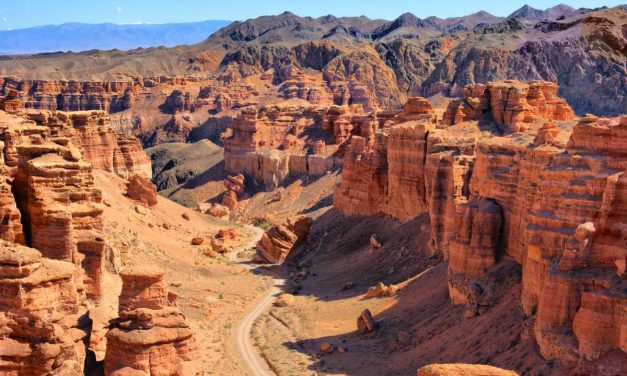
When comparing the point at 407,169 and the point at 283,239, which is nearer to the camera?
the point at 407,169

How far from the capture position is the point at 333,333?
40.1m

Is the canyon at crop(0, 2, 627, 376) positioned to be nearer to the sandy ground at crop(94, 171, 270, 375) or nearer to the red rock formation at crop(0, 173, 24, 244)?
the red rock formation at crop(0, 173, 24, 244)

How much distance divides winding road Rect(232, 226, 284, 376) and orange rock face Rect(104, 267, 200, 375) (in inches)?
321

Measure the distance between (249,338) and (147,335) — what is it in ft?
47.5

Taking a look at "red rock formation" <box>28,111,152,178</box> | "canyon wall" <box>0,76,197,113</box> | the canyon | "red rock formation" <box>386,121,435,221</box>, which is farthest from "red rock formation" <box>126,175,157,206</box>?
"canyon wall" <box>0,76,197,113</box>

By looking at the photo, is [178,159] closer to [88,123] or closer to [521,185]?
[88,123]

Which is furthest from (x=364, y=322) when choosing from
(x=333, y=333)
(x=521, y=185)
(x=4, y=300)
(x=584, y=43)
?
(x=584, y=43)

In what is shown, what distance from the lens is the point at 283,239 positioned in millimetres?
61312

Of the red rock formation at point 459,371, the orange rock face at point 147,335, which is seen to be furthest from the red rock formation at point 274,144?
the red rock formation at point 459,371

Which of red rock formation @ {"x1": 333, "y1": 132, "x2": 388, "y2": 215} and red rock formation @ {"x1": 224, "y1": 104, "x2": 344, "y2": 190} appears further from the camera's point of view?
red rock formation @ {"x1": 224, "y1": 104, "x2": 344, "y2": 190}

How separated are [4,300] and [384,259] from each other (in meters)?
29.3

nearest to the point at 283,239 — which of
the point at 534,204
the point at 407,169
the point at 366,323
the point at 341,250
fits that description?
the point at 341,250

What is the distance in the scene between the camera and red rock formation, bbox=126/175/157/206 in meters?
62.7

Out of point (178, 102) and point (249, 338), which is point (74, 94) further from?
point (249, 338)
